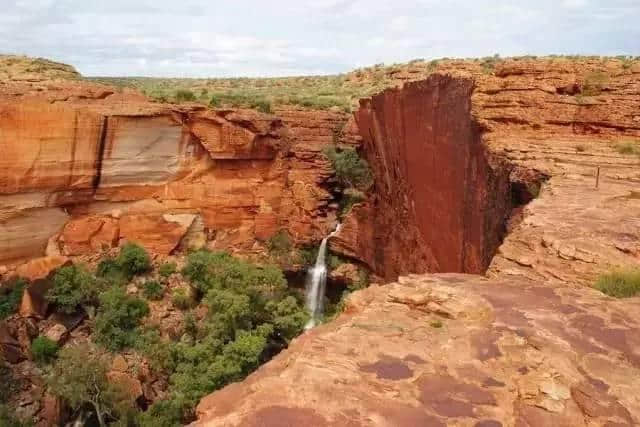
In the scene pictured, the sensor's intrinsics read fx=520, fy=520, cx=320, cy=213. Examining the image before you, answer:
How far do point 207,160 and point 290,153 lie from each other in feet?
12.2

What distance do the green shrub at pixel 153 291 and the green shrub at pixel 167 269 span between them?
2.27 feet

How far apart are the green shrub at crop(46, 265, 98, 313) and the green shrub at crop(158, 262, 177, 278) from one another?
2512 mm

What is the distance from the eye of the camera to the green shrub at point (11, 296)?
675 inches

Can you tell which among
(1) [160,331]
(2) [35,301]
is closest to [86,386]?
(1) [160,331]

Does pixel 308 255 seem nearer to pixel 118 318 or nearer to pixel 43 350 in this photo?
pixel 118 318

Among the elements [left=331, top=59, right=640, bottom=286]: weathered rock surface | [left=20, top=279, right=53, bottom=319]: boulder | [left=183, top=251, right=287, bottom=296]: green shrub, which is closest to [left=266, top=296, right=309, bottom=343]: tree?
[left=183, top=251, right=287, bottom=296]: green shrub

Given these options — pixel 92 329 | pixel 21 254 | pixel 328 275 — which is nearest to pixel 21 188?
pixel 21 254

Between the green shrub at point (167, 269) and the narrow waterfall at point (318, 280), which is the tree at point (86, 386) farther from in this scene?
the narrow waterfall at point (318, 280)

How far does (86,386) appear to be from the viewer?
45.8 feet

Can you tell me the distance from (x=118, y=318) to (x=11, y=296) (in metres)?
3.70

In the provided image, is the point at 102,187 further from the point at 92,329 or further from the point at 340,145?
the point at 340,145

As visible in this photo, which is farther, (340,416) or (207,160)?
(207,160)

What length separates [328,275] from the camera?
22.9m

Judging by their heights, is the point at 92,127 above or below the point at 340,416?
above
